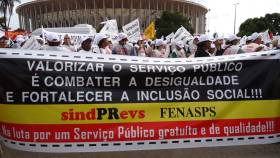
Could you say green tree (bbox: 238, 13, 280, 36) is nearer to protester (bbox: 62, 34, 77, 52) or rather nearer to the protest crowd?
the protest crowd

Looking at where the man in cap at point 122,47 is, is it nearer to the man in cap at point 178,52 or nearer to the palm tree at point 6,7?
the man in cap at point 178,52

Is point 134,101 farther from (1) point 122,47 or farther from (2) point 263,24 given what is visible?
(2) point 263,24

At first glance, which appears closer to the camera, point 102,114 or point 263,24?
point 102,114

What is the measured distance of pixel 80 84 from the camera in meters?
4.66

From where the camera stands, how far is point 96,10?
84.4 m

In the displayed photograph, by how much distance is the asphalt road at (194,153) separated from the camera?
4746 millimetres

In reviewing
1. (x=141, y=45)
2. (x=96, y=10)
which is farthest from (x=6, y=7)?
(x=141, y=45)

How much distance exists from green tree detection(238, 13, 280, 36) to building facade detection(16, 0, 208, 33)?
27944 millimetres

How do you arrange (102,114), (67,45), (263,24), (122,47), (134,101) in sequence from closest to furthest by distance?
(102,114) → (134,101) → (67,45) → (122,47) → (263,24)

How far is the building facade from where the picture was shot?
84.4 metres

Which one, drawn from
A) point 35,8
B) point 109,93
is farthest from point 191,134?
point 35,8

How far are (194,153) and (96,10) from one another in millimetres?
80944

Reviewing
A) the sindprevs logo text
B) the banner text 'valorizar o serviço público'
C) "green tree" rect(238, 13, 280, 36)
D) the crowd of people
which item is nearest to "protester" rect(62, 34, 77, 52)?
the crowd of people

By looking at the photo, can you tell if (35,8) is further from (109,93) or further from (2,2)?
(109,93)
